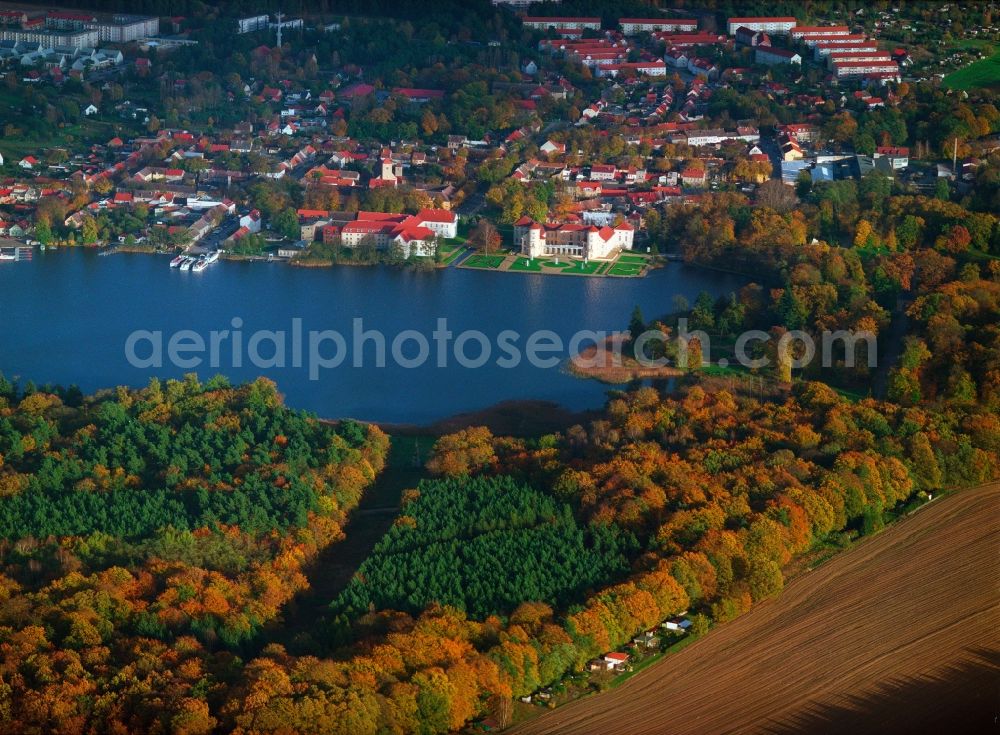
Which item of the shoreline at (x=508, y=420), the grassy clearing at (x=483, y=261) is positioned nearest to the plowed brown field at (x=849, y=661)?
the shoreline at (x=508, y=420)

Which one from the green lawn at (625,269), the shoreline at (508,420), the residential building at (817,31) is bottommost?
the shoreline at (508,420)

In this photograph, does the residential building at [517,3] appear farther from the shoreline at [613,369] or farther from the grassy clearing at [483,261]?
the shoreline at [613,369]

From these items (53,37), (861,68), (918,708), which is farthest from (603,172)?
(918,708)

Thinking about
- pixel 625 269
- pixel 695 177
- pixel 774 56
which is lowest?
pixel 625 269

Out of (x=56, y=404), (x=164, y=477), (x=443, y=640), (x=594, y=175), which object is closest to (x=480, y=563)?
(x=443, y=640)

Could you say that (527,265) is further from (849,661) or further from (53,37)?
(53,37)

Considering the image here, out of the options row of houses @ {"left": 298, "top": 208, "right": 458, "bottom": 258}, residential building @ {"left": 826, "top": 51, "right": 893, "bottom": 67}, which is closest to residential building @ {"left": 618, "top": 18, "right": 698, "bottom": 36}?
residential building @ {"left": 826, "top": 51, "right": 893, "bottom": 67}
